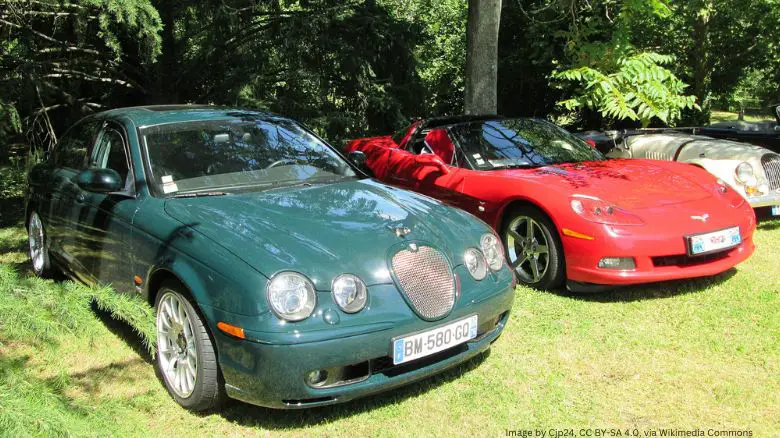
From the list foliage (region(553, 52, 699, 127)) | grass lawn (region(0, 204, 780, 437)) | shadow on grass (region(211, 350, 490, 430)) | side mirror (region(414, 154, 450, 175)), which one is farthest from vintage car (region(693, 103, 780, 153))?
shadow on grass (region(211, 350, 490, 430))

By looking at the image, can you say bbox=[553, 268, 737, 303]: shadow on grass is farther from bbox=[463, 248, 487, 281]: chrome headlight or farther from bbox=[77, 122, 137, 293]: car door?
bbox=[77, 122, 137, 293]: car door

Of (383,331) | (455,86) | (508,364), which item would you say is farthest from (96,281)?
(455,86)

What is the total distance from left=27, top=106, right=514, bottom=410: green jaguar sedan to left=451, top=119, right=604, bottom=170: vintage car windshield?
173 centimetres

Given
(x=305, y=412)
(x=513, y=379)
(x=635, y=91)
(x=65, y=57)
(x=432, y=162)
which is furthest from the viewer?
(x=65, y=57)

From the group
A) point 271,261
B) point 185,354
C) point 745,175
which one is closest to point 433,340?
point 271,261

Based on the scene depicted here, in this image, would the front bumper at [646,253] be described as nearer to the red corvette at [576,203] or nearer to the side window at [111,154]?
the red corvette at [576,203]

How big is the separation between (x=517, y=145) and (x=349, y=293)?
134 inches

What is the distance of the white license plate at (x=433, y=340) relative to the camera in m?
2.96

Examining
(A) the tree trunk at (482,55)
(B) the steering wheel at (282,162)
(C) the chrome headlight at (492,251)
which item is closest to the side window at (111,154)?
(B) the steering wheel at (282,162)

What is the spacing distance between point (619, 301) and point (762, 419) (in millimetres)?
1725

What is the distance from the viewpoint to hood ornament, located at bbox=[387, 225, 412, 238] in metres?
3.31

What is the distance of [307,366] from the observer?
2.79m

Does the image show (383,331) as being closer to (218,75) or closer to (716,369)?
(716,369)

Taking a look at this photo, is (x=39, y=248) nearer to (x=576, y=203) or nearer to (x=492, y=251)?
(x=492, y=251)
